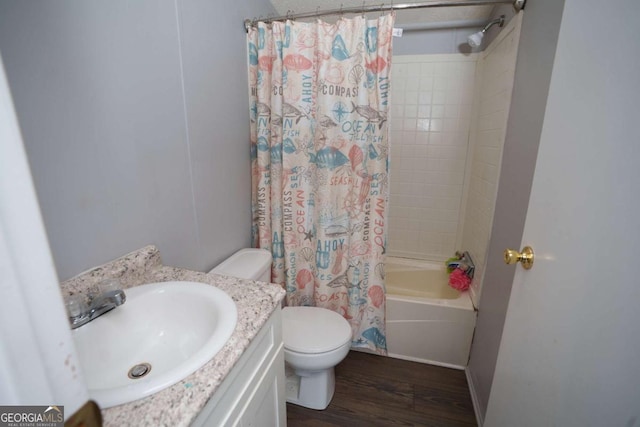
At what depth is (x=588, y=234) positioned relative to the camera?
0.59m

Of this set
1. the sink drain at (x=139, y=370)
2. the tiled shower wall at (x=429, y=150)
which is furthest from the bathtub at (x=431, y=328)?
the sink drain at (x=139, y=370)

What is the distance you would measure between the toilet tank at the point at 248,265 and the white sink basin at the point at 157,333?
1.55ft

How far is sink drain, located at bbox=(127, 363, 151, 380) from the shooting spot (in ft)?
2.36

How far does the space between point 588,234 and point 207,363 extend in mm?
864

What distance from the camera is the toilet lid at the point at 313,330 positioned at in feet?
4.45

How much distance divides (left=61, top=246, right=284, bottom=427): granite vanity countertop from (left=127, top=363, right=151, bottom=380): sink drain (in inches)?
9.0

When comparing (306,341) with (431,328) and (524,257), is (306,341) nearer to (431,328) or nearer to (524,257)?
(431,328)

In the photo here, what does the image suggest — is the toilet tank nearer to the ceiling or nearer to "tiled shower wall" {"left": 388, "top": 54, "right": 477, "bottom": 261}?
"tiled shower wall" {"left": 388, "top": 54, "right": 477, "bottom": 261}

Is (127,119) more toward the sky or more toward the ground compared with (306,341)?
more toward the sky

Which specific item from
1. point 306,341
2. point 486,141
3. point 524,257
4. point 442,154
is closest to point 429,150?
point 442,154

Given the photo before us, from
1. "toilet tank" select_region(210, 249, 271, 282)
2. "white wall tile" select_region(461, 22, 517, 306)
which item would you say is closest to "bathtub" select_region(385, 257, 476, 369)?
"white wall tile" select_region(461, 22, 517, 306)

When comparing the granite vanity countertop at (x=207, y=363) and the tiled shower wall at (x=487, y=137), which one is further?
the tiled shower wall at (x=487, y=137)

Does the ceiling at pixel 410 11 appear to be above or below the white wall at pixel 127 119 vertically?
above

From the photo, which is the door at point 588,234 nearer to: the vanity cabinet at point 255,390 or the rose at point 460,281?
the vanity cabinet at point 255,390
